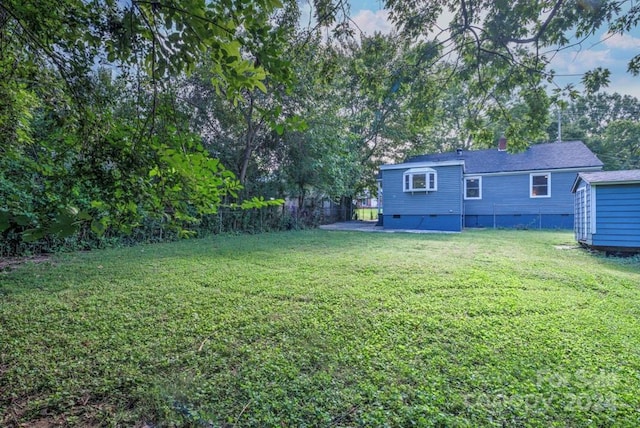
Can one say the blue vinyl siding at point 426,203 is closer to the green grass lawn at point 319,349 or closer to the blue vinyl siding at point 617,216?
the blue vinyl siding at point 617,216

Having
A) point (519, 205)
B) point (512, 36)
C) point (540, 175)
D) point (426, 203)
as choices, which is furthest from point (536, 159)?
point (512, 36)

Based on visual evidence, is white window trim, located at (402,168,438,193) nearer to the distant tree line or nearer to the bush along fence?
the bush along fence

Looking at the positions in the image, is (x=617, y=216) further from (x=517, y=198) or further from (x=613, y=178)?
(x=517, y=198)

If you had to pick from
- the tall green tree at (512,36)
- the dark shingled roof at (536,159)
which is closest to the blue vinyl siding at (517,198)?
the dark shingled roof at (536,159)

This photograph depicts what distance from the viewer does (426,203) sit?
1312 cm

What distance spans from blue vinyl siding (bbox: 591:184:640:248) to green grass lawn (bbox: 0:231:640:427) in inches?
103

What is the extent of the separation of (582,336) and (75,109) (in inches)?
166

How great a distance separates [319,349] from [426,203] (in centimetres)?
1182

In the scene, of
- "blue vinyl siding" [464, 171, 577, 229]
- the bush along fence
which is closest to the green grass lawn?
the bush along fence

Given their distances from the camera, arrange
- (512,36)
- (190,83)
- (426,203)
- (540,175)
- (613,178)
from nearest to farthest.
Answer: (512,36), (613,178), (190,83), (426,203), (540,175)

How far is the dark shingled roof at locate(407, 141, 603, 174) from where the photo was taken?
1339cm

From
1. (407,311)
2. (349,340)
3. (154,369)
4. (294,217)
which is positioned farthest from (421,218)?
(154,369)

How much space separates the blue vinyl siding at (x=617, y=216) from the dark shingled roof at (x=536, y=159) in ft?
22.2

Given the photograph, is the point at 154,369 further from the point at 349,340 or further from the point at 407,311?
the point at 407,311
